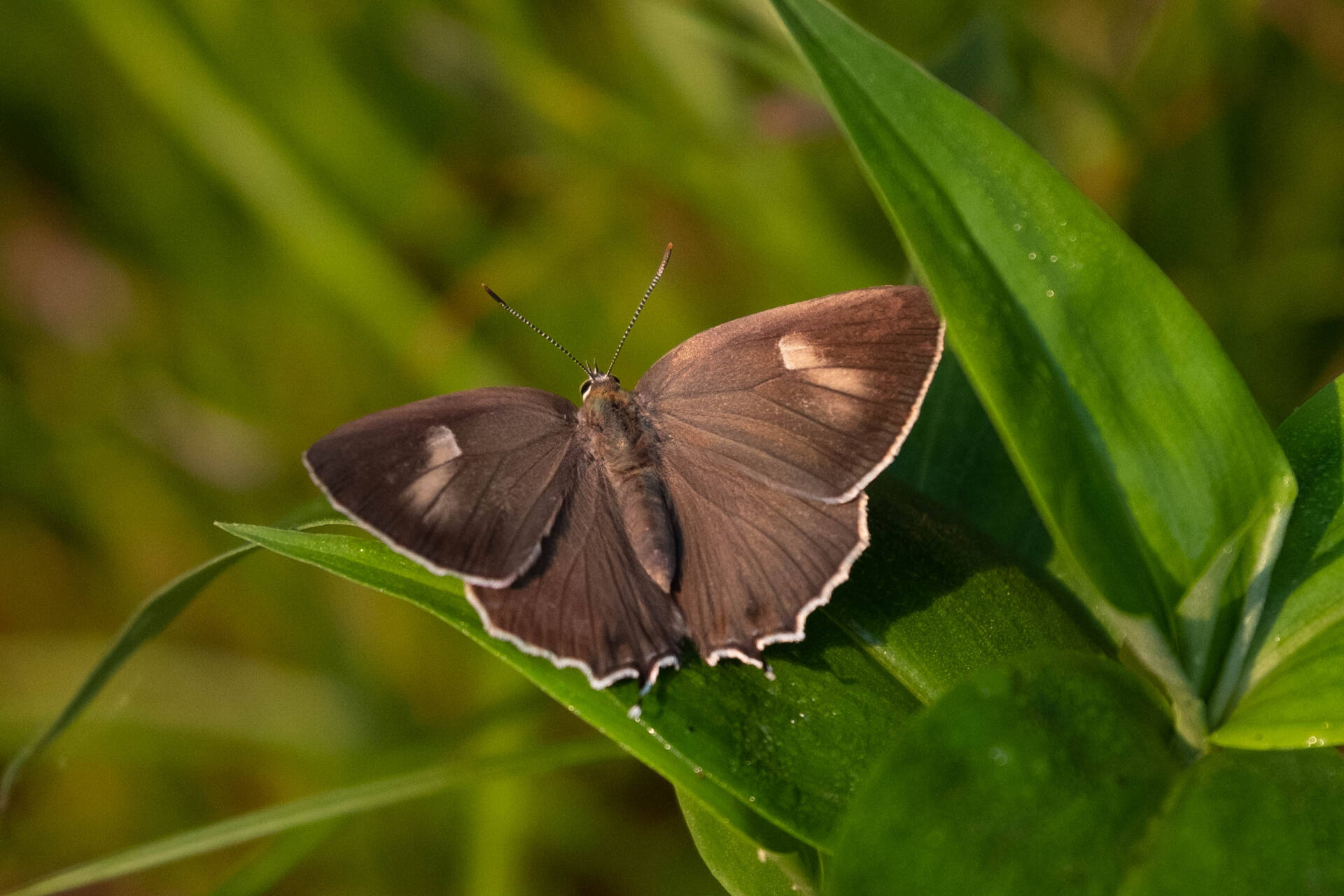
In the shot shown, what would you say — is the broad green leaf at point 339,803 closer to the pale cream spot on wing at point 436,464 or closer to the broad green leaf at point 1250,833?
the pale cream spot on wing at point 436,464

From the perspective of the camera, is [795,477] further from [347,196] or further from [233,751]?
[347,196]

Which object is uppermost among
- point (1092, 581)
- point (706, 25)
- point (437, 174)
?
point (706, 25)

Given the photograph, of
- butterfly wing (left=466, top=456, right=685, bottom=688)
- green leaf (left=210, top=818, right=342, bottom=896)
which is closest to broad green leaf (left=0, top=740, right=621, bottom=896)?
green leaf (left=210, top=818, right=342, bottom=896)

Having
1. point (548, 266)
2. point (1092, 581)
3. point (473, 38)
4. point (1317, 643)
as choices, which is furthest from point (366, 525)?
point (473, 38)

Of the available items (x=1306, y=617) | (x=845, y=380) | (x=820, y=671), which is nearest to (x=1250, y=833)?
(x=1306, y=617)

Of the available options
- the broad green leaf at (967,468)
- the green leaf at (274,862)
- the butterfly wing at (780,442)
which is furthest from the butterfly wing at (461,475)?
the green leaf at (274,862)

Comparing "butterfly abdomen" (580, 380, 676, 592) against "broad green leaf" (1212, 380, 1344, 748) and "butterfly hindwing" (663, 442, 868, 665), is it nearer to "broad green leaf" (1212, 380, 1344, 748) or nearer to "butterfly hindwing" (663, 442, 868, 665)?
"butterfly hindwing" (663, 442, 868, 665)

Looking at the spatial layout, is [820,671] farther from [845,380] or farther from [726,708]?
[845,380]
